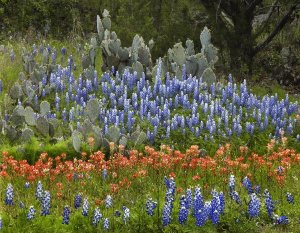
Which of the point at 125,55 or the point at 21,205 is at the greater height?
the point at 125,55

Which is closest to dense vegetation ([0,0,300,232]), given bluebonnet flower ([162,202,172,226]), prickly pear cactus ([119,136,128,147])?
bluebonnet flower ([162,202,172,226])

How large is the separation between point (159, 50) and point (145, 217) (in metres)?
7.79

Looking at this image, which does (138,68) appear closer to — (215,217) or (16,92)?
(16,92)

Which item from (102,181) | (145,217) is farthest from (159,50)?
(145,217)

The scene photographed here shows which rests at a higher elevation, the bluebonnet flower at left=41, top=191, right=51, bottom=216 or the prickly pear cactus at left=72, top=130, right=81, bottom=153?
the prickly pear cactus at left=72, top=130, right=81, bottom=153

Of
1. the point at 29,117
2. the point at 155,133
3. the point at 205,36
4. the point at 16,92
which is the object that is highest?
the point at 205,36

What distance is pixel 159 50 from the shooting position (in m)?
13.1

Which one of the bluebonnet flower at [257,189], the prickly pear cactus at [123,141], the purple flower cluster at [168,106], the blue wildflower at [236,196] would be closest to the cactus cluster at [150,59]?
the purple flower cluster at [168,106]

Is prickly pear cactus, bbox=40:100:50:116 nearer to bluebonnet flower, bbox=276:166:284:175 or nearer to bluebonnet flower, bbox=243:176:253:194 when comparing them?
bluebonnet flower, bbox=243:176:253:194

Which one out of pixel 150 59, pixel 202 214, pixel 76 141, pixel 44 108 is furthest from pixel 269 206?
pixel 150 59

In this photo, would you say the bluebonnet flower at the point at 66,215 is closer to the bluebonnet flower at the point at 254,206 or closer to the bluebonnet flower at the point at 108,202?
the bluebonnet flower at the point at 108,202

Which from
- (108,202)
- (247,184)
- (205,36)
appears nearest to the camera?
(108,202)

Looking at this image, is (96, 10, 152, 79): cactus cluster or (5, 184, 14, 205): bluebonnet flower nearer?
(5, 184, 14, 205): bluebonnet flower

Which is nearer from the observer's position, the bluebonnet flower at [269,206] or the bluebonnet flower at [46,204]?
the bluebonnet flower at [46,204]
